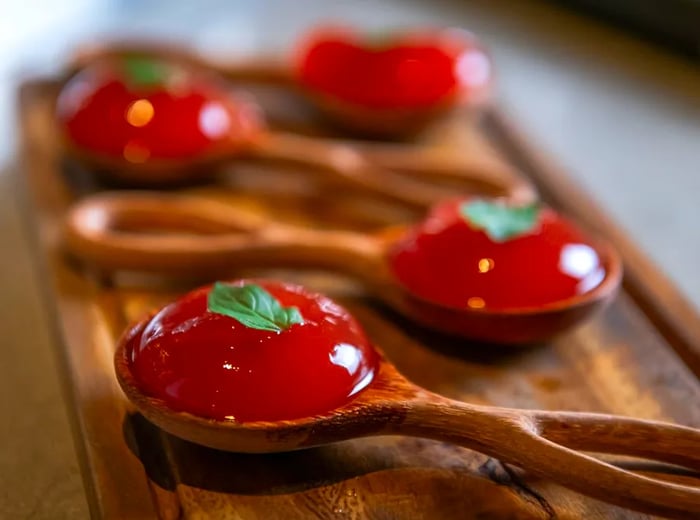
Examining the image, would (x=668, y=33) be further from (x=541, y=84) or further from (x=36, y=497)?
(x=36, y=497)

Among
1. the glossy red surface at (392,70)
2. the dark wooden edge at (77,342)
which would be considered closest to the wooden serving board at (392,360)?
the dark wooden edge at (77,342)

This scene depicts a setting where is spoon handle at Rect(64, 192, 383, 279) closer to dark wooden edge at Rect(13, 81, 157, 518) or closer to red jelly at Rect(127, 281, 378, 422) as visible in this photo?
dark wooden edge at Rect(13, 81, 157, 518)

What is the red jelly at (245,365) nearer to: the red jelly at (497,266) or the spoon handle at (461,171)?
the red jelly at (497,266)

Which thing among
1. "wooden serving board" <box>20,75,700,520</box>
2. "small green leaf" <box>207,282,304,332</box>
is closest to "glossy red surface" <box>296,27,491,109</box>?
"wooden serving board" <box>20,75,700,520</box>

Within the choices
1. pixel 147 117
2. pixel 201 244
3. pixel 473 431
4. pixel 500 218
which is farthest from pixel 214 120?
pixel 473 431

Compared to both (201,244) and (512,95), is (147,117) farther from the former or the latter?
(512,95)

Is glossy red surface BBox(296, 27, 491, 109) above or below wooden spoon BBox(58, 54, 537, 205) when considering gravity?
above
